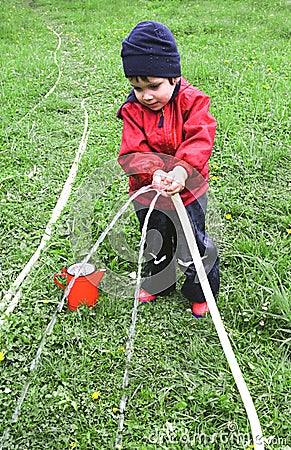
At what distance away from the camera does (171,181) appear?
201 centimetres

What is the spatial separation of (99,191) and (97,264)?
0.78 metres

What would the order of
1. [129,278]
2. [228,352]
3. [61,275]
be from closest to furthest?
1. [228,352]
2. [61,275]
3. [129,278]

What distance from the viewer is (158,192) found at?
6.79 feet

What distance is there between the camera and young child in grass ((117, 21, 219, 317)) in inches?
77.1

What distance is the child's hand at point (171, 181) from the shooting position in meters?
2.00

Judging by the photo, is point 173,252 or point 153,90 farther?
point 173,252

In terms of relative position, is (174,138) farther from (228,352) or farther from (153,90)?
(228,352)

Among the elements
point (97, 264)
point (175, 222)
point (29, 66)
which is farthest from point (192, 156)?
point (29, 66)

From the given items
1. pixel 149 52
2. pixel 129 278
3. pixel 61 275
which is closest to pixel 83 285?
pixel 61 275

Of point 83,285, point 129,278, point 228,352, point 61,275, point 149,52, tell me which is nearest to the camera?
point 149,52

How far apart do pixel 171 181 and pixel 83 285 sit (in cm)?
74

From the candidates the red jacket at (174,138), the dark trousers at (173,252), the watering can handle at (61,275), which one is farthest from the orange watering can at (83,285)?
the red jacket at (174,138)

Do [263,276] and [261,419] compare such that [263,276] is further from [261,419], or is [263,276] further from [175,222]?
[261,419]

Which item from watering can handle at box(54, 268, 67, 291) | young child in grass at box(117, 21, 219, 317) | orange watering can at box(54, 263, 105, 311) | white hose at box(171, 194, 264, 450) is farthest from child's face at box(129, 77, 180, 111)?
watering can handle at box(54, 268, 67, 291)
